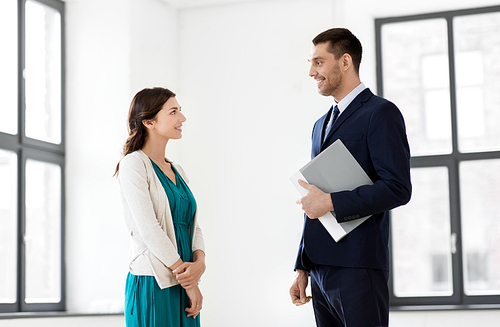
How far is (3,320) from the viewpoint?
3.37 metres

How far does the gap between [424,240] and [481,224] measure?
1.32 feet

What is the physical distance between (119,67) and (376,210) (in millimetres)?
2768

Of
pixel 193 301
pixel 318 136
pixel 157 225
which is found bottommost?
pixel 193 301

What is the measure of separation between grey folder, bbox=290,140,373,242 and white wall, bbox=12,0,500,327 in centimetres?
222

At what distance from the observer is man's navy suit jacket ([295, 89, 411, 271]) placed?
6.39 ft

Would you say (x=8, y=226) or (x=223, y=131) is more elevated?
(x=223, y=131)

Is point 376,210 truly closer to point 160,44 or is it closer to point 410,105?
point 410,105

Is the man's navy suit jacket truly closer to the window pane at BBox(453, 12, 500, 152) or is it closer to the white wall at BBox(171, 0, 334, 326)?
the white wall at BBox(171, 0, 334, 326)

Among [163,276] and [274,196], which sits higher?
[274,196]

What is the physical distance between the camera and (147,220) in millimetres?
2281

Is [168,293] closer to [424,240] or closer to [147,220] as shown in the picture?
[147,220]

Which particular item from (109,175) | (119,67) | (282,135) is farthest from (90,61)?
(282,135)

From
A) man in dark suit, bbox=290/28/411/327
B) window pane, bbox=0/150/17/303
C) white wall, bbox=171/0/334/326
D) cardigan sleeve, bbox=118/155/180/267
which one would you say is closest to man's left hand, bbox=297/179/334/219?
man in dark suit, bbox=290/28/411/327

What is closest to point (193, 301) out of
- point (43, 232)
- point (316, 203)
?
point (316, 203)
